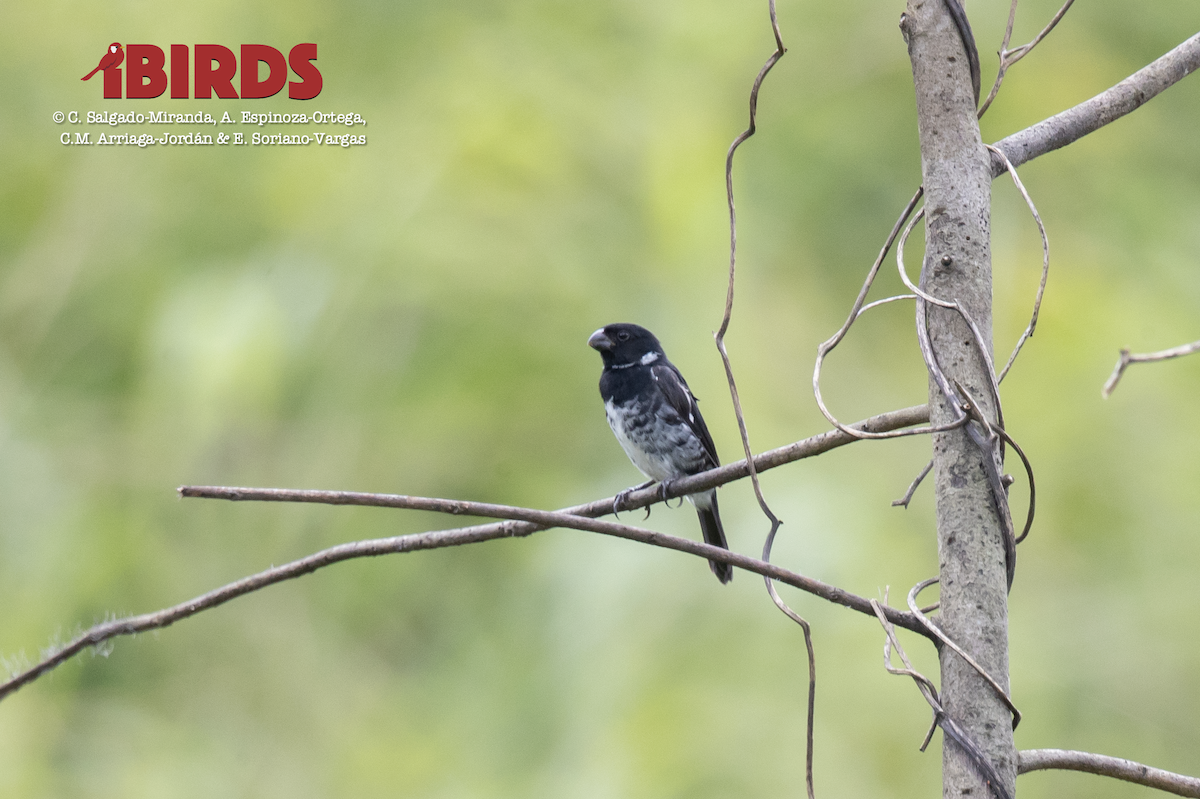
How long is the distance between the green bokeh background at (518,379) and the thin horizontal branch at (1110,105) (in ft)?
6.84

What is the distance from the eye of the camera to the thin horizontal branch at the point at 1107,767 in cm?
101

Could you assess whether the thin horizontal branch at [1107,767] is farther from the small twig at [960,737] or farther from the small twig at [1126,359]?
the small twig at [1126,359]

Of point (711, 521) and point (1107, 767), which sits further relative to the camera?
point (711, 521)

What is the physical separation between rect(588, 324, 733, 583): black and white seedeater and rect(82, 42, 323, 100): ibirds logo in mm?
1914

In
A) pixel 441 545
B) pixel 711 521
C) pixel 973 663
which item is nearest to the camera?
pixel 973 663

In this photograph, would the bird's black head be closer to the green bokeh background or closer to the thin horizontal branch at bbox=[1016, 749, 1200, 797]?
the green bokeh background

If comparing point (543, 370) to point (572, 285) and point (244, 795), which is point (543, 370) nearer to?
point (572, 285)

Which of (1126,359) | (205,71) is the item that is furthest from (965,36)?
(205,71)

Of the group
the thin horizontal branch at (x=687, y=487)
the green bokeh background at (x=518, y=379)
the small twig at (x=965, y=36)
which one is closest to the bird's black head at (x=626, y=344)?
the green bokeh background at (x=518, y=379)

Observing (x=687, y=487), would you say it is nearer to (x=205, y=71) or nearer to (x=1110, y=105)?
(x=1110, y=105)

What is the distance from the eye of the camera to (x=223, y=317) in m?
3.78

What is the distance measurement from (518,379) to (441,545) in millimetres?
2886

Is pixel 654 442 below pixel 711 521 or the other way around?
the other way around

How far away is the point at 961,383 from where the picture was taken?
3.49 feet
